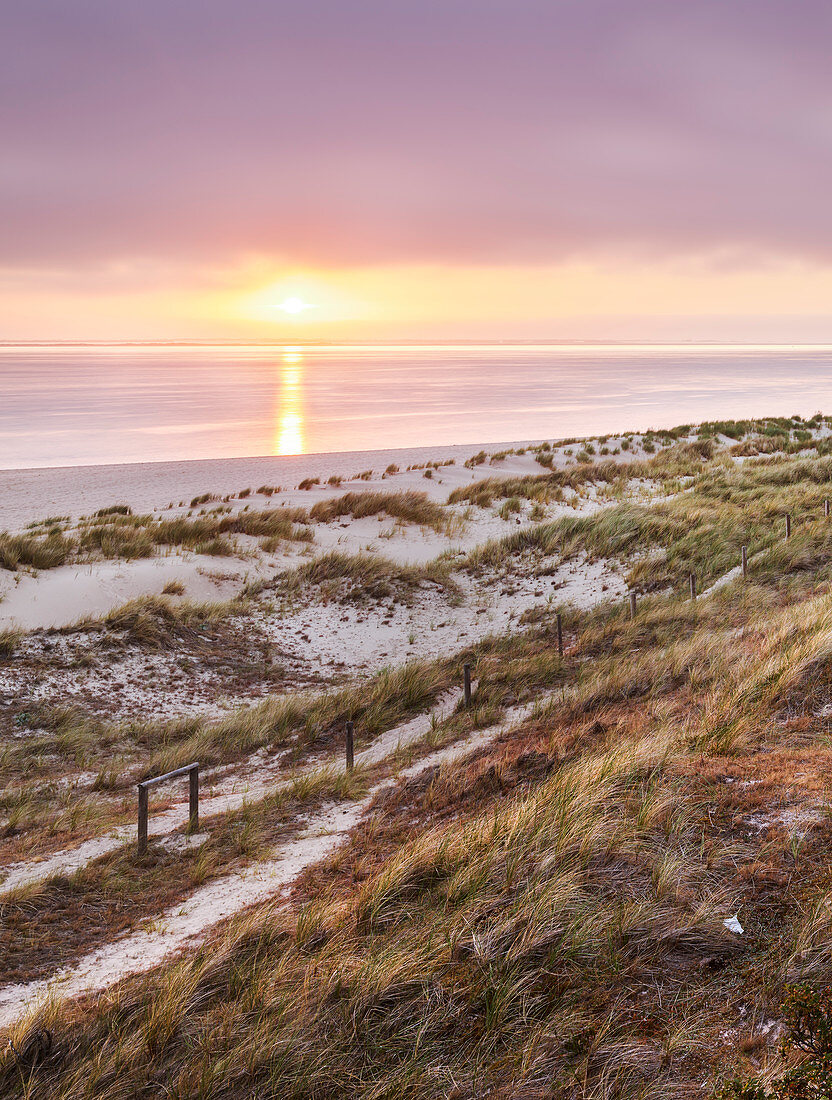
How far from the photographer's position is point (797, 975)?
11.4ft

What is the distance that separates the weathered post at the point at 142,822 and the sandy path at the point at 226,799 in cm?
Result: 42

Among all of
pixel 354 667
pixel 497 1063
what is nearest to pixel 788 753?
pixel 497 1063

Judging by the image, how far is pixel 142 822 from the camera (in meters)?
6.83

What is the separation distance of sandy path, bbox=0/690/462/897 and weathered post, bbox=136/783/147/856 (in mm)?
418

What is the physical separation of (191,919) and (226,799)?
2880mm

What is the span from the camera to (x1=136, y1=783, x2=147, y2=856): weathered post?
675cm

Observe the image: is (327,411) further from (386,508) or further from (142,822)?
(142,822)

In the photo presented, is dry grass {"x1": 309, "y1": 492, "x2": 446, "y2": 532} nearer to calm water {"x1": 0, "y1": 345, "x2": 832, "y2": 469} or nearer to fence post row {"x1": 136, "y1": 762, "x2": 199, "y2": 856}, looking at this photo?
fence post row {"x1": 136, "y1": 762, "x2": 199, "y2": 856}

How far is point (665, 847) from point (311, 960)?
7.18 feet

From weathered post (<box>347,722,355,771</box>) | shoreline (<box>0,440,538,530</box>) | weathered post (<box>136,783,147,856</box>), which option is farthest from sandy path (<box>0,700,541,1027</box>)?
shoreline (<box>0,440,538,530</box>)

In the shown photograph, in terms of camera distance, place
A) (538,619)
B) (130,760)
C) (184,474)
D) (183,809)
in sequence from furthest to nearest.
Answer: (184,474) → (538,619) → (130,760) → (183,809)

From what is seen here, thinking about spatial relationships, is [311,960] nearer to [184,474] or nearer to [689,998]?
[689,998]

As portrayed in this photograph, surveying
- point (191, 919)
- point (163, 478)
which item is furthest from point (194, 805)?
point (163, 478)

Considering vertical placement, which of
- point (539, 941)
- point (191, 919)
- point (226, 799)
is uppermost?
point (539, 941)
